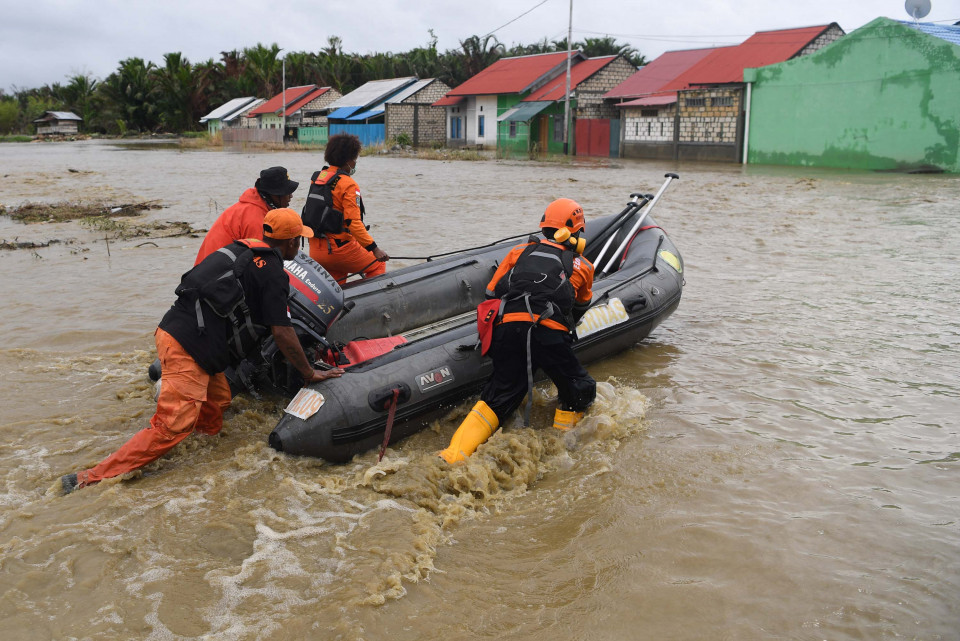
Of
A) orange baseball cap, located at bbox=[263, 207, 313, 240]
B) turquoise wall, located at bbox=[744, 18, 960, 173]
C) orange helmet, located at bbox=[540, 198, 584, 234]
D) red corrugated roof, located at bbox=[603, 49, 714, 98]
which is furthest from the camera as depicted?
red corrugated roof, located at bbox=[603, 49, 714, 98]

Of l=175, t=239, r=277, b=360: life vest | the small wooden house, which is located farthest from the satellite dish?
the small wooden house

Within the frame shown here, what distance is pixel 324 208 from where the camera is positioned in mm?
5117

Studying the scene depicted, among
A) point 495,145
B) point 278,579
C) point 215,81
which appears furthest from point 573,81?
point 215,81

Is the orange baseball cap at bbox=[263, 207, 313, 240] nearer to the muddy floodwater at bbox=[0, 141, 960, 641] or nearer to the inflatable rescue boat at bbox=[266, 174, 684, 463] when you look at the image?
the inflatable rescue boat at bbox=[266, 174, 684, 463]

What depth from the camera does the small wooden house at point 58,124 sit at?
6034cm

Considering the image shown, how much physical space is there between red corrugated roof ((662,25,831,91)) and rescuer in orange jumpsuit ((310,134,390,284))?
20.9 meters

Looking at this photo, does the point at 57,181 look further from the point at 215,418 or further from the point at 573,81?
the point at 573,81

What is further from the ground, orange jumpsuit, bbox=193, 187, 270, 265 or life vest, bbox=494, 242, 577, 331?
orange jumpsuit, bbox=193, 187, 270, 265

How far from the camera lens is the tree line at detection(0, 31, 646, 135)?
1965 inches

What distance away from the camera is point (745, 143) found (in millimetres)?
23031

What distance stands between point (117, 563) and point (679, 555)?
2145 mm

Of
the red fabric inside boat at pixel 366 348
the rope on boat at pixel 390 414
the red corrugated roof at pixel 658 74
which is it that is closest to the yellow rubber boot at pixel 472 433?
the rope on boat at pixel 390 414

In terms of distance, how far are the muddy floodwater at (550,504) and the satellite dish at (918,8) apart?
18167 millimetres

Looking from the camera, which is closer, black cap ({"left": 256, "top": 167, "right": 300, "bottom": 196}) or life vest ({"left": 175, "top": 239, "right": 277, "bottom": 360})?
life vest ({"left": 175, "top": 239, "right": 277, "bottom": 360})
